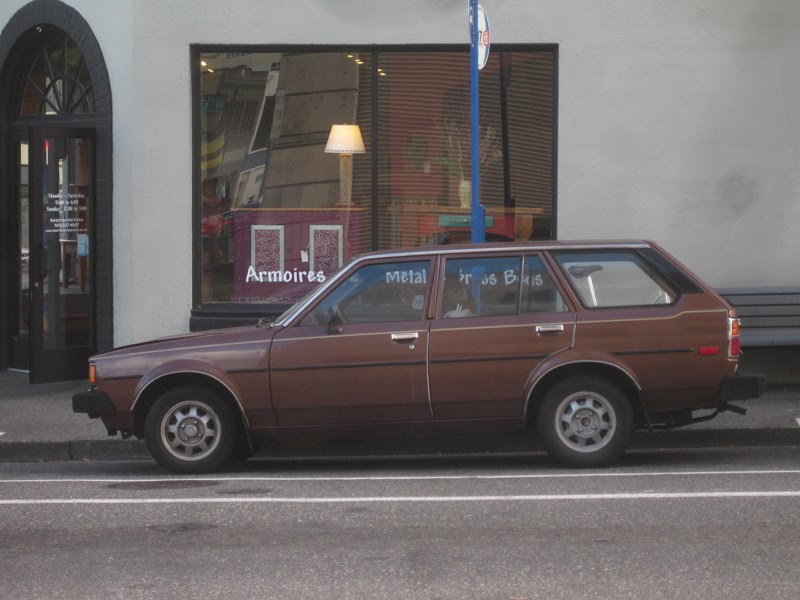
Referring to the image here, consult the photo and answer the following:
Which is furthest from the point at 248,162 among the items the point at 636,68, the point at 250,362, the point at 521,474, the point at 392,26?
the point at 521,474

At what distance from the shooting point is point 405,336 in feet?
28.7

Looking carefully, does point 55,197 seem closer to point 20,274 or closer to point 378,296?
point 20,274

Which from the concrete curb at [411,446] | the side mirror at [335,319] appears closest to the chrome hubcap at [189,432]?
the side mirror at [335,319]

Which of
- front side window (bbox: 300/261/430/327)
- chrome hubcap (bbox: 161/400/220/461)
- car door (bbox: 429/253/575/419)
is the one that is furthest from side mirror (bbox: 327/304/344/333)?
chrome hubcap (bbox: 161/400/220/461)

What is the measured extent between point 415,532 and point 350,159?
7.30m

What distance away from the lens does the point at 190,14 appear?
43.8 ft

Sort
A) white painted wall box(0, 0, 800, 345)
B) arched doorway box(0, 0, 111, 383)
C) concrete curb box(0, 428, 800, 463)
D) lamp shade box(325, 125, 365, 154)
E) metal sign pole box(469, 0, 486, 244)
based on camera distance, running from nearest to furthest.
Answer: concrete curb box(0, 428, 800, 463), metal sign pole box(469, 0, 486, 244), white painted wall box(0, 0, 800, 345), lamp shade box(325, 125, 365, 154), arched doorway box(0, 0, 111, 383)

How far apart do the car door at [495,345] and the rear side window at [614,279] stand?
0.59 feet

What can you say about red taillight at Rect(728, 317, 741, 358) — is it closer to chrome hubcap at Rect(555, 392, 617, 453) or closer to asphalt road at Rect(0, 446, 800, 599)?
asphalt road at Rect(0, 446, 800, 599)

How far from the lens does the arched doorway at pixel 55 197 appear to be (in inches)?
537

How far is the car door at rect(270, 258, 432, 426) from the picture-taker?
8.77 m

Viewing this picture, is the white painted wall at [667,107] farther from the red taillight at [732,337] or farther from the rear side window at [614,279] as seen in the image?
the red taillight at [732,337]

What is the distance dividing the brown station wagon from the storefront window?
4.41 meters

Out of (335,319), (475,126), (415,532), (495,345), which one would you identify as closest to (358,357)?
(335,319)
